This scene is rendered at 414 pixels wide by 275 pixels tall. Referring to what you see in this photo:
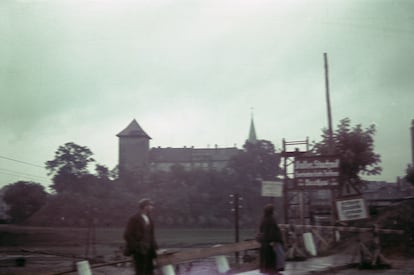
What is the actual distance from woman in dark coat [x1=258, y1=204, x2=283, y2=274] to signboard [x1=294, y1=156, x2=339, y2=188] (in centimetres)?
1165

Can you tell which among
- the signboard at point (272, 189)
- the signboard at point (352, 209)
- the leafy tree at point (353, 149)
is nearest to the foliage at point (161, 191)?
the leafy tree at point (353, 149)

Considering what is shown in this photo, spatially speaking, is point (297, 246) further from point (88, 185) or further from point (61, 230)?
point (88, 185)

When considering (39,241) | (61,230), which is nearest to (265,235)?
(39,241)

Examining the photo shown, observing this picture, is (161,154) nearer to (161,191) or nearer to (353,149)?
(161,191)

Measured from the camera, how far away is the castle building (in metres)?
125

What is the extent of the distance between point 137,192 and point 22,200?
62.3 feet

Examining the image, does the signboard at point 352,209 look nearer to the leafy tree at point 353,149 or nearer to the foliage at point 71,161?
the leafy tree at point 353,149

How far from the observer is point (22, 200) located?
90125 mm

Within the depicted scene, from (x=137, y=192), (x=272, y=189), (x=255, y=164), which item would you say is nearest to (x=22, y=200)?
(x=137, y=192)

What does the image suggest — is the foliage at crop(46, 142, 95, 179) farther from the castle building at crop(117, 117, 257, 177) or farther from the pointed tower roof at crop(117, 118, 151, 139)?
the pointed tower roof at crop(117, 118, 151, 139)

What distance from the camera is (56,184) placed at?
10156 cm

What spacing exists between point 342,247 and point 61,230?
2586 inches

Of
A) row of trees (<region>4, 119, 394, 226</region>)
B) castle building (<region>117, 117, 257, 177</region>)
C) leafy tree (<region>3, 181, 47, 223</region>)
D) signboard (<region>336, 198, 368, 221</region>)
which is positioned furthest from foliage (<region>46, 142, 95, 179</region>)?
signboard (<region>336, 198, 368, 221</region>)

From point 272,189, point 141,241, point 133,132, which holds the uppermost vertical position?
point 133,132
